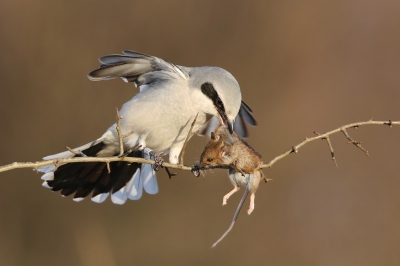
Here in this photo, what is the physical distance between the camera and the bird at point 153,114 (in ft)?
8.14

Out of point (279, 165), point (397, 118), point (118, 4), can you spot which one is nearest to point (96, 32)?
point (118, 4)

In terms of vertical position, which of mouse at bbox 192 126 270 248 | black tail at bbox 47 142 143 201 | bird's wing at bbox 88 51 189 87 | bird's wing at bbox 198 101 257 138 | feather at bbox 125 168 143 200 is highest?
bird's wing at bbox 88 51 189 87

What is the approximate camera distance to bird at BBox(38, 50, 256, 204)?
2.48 m

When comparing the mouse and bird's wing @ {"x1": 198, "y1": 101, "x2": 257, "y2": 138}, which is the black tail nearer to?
bird's wing @ {"x1": 198, "y1": 101, "x2": 257, "y2": 138}

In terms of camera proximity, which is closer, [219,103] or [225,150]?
[225,150]

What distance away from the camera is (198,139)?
425 centimetres

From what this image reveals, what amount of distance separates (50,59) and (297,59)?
214 centimetres

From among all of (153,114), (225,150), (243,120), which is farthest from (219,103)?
(243,120)

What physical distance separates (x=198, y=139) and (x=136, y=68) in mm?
1491

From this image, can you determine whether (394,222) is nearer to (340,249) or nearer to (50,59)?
(340,249)

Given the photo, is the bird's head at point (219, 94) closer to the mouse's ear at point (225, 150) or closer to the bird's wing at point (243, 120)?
the mouse's ear at point (225, 150)

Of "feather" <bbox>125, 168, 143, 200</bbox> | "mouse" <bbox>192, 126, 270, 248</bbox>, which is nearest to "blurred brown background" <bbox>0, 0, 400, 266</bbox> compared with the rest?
"feather" <bbox>125, 168, 143, 200</bbox>

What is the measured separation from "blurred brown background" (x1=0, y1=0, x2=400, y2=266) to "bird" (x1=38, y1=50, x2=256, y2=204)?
94cm

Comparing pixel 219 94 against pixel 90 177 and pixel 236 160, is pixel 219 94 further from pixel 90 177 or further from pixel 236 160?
pixel 90 177
